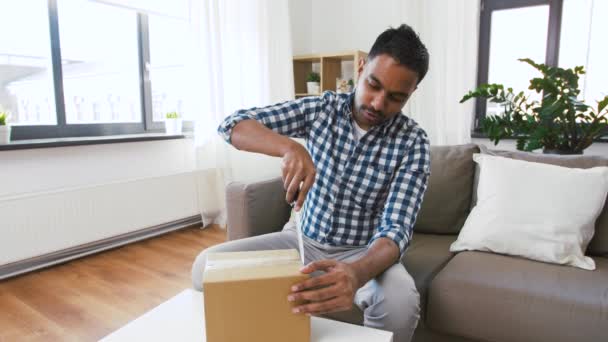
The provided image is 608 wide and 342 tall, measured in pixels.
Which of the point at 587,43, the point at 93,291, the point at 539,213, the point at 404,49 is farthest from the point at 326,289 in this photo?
the point at 587,43

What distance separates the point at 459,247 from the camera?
1.46m

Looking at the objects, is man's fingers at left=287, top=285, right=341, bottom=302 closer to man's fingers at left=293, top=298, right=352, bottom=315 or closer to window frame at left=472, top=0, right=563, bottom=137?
man's fingers at left=293, top=298, right=352, bottom=315

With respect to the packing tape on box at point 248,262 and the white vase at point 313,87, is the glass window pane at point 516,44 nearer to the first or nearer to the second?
the white vase at point 313,87

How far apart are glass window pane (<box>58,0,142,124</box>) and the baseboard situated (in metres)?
0.77

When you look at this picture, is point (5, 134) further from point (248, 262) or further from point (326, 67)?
point (326, 67)

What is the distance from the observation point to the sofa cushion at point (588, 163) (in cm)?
141

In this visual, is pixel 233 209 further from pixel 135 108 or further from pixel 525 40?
pixel 525 40

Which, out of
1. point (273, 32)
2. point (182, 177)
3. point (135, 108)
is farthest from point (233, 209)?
point (273, 32)

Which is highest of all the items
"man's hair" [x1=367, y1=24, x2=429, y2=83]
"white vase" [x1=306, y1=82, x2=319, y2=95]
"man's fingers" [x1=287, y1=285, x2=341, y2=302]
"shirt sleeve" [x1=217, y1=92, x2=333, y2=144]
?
"white vase" [x1=306, y1=82, x2=319, y2=95]

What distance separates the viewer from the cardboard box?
0.72 meters

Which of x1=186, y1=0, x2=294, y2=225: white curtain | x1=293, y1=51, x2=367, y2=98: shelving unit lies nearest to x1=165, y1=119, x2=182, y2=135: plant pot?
x1=186, y1=0, x2=294, y2=225: white curtain

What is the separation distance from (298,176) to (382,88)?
40cm

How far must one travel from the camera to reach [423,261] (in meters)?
1.36

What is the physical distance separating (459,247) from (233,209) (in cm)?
81
